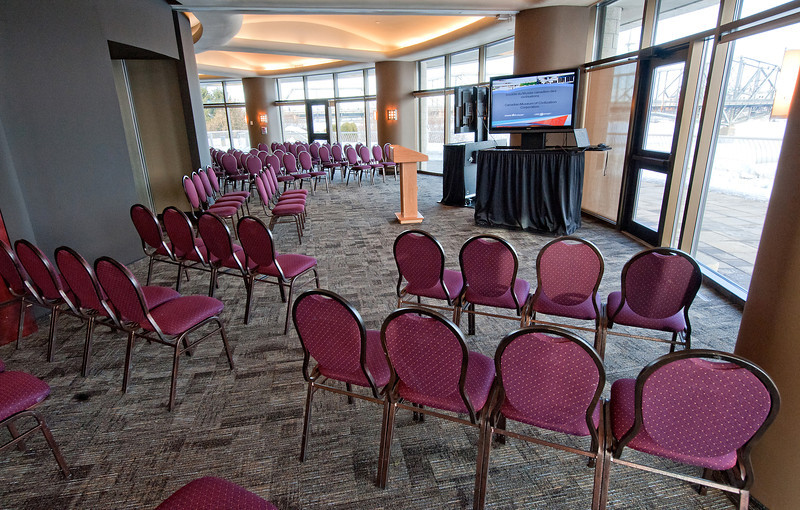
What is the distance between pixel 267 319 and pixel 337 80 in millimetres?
15465

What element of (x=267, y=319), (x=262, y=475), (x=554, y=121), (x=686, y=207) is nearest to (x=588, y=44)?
(x=554, y=121)

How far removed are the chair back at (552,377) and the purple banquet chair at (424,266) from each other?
3.97 ft

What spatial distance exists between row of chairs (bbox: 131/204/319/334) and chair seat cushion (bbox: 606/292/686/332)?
2.50 metres

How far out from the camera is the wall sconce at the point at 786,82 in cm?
303

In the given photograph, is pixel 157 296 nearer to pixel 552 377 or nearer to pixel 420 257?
pixel 420 257

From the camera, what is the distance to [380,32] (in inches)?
507

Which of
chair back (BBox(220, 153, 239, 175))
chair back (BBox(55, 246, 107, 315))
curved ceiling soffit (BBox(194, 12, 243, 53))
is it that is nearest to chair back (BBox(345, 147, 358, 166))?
chair back (BBox(220, 153, 239, 175))

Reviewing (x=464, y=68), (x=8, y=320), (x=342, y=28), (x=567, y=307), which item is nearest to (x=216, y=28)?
(x=342, y=28)

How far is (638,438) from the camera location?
1.72m

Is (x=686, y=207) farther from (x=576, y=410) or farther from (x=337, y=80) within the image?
(x=337, y=80)

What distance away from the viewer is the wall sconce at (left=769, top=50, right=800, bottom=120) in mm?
3027

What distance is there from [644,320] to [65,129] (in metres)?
6.05

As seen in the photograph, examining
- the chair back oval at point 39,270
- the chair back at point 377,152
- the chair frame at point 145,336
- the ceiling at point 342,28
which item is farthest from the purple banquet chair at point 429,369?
the chair back at point 377,152

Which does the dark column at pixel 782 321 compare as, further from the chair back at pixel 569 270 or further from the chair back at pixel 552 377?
the chair back at pixel 569 270
